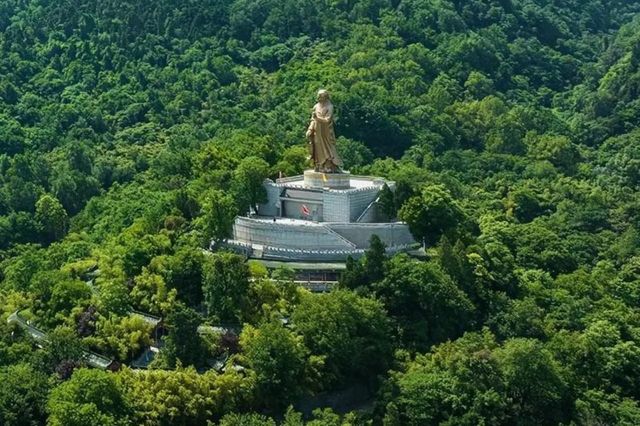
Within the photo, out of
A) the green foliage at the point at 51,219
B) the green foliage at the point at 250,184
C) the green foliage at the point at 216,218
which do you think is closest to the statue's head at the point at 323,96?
the green foliage at the point at 250,184

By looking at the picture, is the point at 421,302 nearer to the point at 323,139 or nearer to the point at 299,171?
the point at 323,139

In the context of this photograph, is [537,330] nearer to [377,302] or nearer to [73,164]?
[377,302]

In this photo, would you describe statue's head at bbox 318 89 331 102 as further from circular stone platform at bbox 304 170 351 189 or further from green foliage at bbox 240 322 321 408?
green foliage at bbox 240 322 321 408

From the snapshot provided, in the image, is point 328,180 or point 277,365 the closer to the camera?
point 277,365

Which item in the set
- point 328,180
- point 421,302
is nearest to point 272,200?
point 328,180

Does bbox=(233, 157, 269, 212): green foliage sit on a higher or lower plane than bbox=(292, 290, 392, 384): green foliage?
higher

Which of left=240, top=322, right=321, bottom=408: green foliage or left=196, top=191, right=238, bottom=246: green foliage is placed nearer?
left=240, top=322, right=321, bottom=408: green foliage

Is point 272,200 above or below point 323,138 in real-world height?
below

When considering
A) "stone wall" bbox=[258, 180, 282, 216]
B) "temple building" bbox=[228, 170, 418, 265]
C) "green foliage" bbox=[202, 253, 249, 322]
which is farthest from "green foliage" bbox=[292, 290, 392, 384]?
"stone wall" bbox=[258, 180, 282, 216]

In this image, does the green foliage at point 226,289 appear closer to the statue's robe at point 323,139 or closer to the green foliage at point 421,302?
the green foliage at point 421,302
